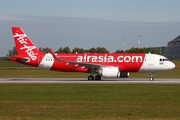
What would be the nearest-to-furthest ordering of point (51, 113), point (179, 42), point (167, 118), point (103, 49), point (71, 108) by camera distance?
1. point (167, 118)
2. point (51, 113)
3. point (71, 108)
4. point (103, 49)
5. point (179, 42)

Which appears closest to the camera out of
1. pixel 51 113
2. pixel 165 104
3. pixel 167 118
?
pixel 167 118

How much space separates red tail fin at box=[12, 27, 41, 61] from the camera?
4891cm

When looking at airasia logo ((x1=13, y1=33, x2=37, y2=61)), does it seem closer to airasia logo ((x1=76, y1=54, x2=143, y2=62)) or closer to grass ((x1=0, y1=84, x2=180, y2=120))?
airasia logo ((x1=76, y1=54, x2=143, y2=62))

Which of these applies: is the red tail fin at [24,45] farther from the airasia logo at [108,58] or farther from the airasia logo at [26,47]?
the airasia logo at [108,58]

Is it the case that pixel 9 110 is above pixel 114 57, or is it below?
below

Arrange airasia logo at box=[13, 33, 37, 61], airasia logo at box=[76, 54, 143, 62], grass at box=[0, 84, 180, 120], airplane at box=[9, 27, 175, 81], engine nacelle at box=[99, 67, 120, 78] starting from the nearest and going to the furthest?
grass at box=[0, 84, 180, 120] < engine nacelle at box=[99, 67, 120, 78] < airplane at box=[9, 27, 175, 81] < airasia logo at box=[76, 54, 143, 62] < airasia logo at box=[13, 33, 37, 61]

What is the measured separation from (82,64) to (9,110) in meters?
27.9

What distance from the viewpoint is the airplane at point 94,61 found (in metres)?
46.9

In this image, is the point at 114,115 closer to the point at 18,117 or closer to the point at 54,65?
the point at 18,117

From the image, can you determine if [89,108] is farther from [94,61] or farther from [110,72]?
[94,61]

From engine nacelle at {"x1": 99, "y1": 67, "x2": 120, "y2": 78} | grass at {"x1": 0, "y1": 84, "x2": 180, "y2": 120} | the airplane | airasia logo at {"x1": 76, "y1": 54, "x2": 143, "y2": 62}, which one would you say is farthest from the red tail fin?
grass at {"x1": 0, "y1": 84, "x2": 180, "y2": 120}

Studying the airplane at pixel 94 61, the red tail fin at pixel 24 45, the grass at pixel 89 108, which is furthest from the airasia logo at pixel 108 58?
the grass at pixel 89 108

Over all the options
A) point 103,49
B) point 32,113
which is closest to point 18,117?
point 32,113

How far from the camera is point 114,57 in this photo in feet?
156
